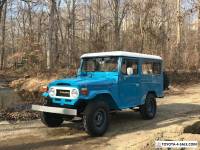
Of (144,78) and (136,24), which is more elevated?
(136,24)

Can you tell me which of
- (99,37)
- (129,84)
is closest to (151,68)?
(129,84)

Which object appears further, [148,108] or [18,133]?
[148,108]

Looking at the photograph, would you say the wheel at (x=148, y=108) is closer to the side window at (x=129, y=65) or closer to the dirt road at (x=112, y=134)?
the dirt road at (x=112, y=134)

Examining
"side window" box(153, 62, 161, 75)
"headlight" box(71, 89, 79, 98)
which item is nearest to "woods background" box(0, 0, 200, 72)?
"side window" box(153, 62, 161, 75)

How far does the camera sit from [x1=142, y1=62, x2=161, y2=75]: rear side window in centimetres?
1173

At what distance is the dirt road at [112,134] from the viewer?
27.3 feet

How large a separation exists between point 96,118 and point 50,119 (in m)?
1.67

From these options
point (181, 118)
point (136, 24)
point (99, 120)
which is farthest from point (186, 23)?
point (99, 120)

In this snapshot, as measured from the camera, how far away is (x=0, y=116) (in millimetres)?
11461

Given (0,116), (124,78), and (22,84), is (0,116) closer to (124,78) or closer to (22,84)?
(124,78)

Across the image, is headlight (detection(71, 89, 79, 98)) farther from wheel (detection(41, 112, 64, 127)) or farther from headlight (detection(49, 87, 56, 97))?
wheel (detection(41, 112, 64, 127))

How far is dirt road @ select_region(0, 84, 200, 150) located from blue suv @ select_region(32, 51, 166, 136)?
0.39 metres

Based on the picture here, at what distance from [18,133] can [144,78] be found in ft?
14.3

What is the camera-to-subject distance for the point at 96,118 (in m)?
9.28
